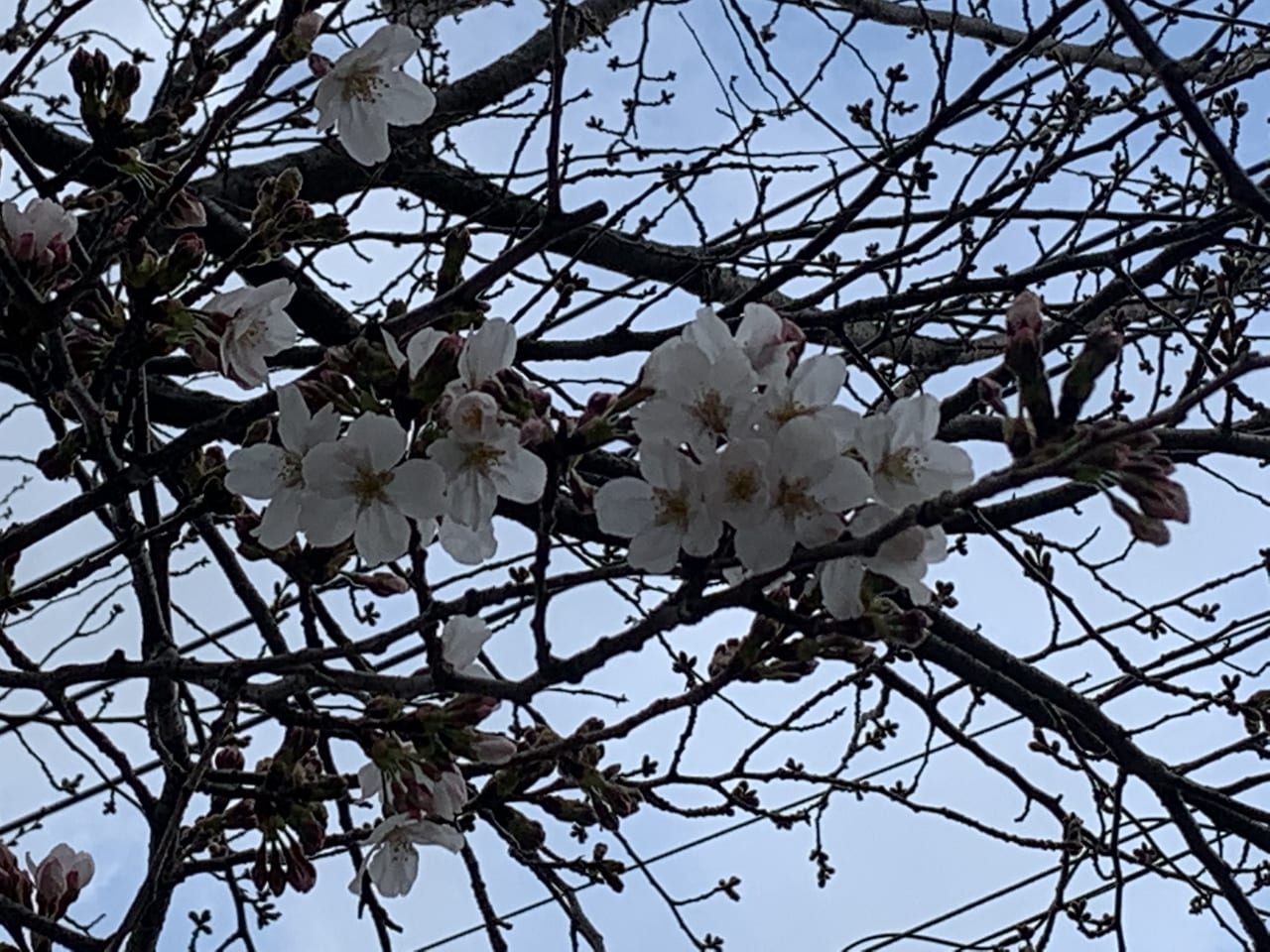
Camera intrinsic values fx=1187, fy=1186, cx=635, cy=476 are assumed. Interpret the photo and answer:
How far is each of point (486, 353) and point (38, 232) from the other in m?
0.49

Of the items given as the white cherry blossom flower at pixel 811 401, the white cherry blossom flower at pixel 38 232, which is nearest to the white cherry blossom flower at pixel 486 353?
the white cherry blossom flower at pixel 811 401

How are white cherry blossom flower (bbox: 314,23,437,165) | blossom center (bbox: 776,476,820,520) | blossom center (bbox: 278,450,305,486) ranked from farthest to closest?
white cherry blossom flower (bbox: 314,23,437,165) → blossom center (bbox: 278,450,305,486) → blossom center (bbox: 776,476,820,520)

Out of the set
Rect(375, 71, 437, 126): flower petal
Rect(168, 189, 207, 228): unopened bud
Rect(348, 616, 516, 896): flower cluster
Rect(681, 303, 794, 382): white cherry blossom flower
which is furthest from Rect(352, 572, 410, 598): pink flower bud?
Rect(375, 71, 437, 126): flower petal

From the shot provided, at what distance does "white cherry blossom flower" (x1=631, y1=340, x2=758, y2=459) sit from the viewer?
91cm

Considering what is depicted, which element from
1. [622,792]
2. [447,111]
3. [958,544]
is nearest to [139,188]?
[622,792]

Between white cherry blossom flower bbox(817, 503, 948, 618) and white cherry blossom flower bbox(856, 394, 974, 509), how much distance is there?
0.08 ft

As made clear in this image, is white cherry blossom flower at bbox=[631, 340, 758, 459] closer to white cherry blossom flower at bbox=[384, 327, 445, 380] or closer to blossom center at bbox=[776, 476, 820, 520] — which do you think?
blossom center at bbox=[776, 476, 820, 520]

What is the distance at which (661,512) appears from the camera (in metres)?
0.94

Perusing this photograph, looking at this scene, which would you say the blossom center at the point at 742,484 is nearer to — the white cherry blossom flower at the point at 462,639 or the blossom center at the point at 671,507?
the blossom center at the point at 671,507

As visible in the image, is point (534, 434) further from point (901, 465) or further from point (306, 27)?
point (306, 27)

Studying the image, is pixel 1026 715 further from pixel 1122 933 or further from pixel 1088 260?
pixel 1088 260

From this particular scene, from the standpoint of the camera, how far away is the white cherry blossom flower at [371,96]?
1.50m

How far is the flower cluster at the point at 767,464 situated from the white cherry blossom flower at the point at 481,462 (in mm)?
77

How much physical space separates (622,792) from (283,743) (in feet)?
1.13
